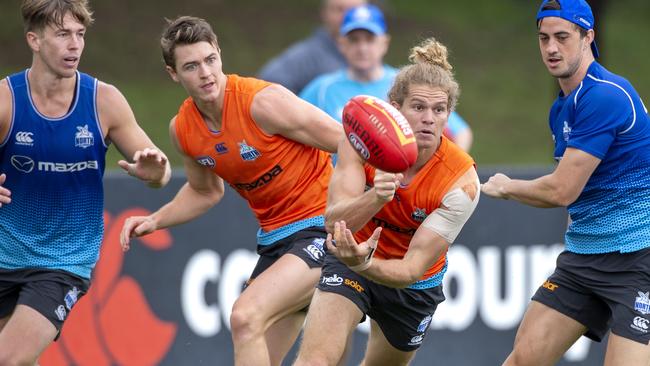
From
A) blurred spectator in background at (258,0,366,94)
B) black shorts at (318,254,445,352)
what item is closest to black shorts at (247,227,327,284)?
black shorts at (318,254,445,352)

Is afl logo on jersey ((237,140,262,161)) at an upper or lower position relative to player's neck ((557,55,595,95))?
lower

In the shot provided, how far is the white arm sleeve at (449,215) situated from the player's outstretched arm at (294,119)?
820 mm

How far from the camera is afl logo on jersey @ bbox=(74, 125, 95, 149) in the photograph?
6.77 m

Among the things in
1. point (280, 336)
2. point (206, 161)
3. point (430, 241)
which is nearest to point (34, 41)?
point (206, 161)

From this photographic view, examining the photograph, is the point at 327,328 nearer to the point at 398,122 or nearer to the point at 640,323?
the point at 398,122

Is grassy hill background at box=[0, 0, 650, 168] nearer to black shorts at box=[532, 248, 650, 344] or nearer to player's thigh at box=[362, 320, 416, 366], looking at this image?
black shorts at box=[532, 248, 650, 344]

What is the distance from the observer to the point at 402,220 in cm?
648

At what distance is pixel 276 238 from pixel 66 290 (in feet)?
4.11

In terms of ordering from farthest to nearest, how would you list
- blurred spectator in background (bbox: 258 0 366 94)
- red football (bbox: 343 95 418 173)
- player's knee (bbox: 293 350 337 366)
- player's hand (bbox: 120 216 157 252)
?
blurred spectator in background (bbox: 258 0 366 94) → player's hand (bbox: 120 216 157 252) → player's knee (bbox: 293 350 337 366) → red football (bbox: 343 95 418 173)

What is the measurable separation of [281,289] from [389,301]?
24.2 inches

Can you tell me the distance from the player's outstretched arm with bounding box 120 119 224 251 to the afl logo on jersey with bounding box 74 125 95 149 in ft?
2.21

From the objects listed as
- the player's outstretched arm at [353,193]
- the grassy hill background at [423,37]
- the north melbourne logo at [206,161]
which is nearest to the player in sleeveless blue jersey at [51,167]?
the north melbourne logo at [206,161]

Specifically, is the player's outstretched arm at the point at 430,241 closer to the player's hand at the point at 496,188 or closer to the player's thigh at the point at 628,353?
the player's hand at the point at 496,188

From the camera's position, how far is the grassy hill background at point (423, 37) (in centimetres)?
1928
